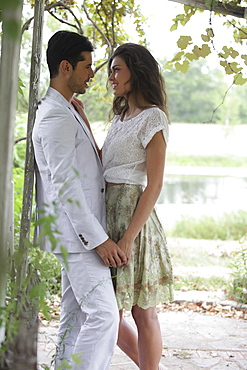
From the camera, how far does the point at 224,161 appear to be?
25516mm

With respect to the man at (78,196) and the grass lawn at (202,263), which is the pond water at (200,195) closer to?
the grass lawn at (202,263)

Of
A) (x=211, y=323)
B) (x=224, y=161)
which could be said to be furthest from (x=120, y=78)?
(x=224, y=161)

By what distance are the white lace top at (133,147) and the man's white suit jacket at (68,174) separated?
0.07m

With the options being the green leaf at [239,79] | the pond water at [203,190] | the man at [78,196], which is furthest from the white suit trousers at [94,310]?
the pond water at [203,190]

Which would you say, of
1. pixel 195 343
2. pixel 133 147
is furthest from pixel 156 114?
pixel 195 343

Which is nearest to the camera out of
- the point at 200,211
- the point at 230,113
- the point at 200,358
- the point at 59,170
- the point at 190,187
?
the point at 59,170

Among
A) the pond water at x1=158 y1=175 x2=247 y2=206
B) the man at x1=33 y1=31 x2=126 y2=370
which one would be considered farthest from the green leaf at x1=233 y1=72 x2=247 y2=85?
the pond water at x1=158 y1=175 x2=247 y2=206

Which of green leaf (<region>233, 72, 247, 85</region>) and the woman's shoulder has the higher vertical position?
green leaf (<region>233, 72, 247, 85</region>)

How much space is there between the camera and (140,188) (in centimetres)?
223

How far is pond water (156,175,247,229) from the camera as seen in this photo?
1123cm

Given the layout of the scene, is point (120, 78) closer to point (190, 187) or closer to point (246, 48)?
point (246, 48)

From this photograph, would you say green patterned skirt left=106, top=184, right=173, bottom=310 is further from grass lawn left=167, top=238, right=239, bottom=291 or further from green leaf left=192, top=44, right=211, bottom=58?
grass lawn left=167, top=238, right=239, bottom=291

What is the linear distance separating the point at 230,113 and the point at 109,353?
27.8 m

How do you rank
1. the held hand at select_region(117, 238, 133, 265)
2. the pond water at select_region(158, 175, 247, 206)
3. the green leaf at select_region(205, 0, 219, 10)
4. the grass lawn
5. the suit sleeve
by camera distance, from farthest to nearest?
the pond water at select_region(158, 175, 247, 206) < the grass lawn < the green leaf at select_region(205, 0, 219, 10) < the held hand at select_region(117, 238, 133, 265) < the suit sleeve
